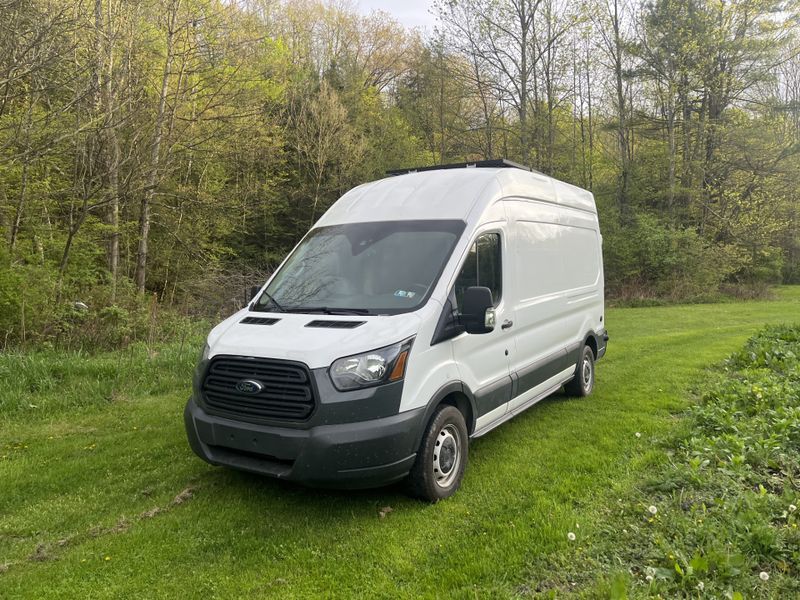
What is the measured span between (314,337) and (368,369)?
445mm

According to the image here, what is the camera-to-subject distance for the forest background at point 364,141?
10695mm

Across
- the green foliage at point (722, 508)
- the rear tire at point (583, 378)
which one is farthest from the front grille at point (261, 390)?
the rear tire at point (583, 378)

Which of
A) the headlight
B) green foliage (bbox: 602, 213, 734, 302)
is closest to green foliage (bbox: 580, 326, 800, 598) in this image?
the headlight

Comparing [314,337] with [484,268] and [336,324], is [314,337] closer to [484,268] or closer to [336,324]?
[336,324]

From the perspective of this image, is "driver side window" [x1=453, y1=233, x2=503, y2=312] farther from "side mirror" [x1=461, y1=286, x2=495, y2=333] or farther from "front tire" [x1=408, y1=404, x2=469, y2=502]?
"front tire" [x1=408, y1=404, x2=469, y2=502]

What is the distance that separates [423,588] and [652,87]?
2762cm

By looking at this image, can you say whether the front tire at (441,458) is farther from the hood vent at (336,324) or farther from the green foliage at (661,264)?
the green foliage at (661,264)

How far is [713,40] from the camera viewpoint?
22453 millimetres

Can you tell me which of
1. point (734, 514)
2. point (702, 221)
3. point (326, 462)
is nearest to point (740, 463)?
point (734, 514)

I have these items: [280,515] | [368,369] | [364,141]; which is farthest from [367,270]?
[364,141]

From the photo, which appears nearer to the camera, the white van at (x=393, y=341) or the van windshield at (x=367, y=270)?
the white van at (x=393, y=341)

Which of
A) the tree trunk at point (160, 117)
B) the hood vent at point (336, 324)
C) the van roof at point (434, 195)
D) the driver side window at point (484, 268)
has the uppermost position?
the tree trunk at point (160, 117)

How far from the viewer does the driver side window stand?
13.8ft

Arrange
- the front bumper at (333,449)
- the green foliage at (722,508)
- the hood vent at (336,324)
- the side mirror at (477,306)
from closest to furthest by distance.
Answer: the green foliage at (722,508), the front bumper at (333,449), the hood vent at (336,324), the side mirror at (477,306)
